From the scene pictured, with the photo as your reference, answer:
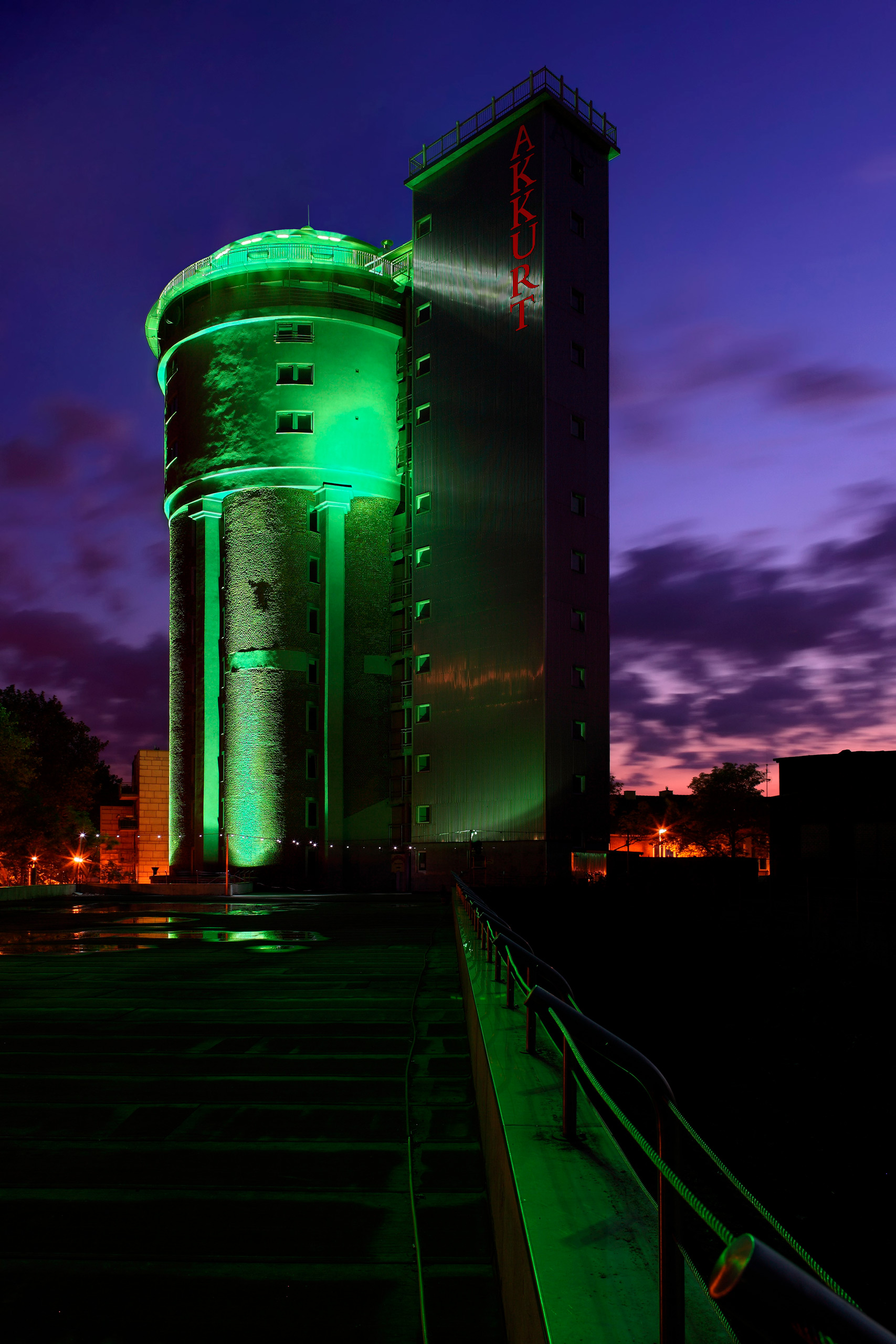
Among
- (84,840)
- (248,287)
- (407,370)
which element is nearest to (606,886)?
(407,370)

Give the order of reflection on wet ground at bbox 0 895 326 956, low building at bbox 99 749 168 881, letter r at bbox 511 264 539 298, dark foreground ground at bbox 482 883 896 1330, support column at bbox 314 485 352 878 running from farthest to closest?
low building at bbox 99 749 168 881 < support column at bbox 314 485 352 878 < letter r at bbox 511 264 539 298 < reflection on wet ground at bbox 0 895 326 956 < dark foreground ground at bbox 482 883 896 1330

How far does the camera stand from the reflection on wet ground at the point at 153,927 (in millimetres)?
20906

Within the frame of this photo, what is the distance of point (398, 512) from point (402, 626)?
22.7 ft

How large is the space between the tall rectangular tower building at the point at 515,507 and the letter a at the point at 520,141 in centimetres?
9

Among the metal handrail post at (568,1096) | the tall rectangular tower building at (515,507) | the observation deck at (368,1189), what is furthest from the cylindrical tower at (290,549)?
the metal handrail post at (568,1096)

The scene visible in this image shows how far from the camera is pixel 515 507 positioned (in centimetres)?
5122

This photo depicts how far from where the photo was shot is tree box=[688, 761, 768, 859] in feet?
376

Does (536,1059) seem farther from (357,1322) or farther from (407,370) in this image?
(407,370)

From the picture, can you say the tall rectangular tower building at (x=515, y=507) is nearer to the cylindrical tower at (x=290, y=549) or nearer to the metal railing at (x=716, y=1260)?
the cylindrical tower at (x=290, y=549)

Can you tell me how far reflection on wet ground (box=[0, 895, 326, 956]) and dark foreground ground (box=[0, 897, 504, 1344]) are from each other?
7536mm

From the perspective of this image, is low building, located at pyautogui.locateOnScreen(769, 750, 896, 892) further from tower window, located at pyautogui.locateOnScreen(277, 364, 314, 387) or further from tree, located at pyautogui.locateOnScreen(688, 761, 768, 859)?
tree, located at pyautogui.locateOnScreen(688, 761, 768, 859)

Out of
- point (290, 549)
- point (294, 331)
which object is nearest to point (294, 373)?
point (294, 331)

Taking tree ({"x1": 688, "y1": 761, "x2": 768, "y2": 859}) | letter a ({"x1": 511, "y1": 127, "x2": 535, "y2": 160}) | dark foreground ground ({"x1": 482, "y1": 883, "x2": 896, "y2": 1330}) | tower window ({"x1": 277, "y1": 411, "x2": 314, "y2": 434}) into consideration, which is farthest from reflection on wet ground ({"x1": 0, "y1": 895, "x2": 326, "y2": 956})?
tree ({"x1": 688, "y1": 761, "x2": 768, "y2": 859})

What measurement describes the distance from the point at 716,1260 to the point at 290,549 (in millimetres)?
60134
